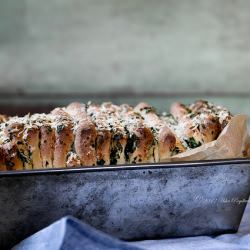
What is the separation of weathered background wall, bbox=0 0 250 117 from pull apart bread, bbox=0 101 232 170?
5.44 ft

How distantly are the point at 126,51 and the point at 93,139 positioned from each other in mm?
2058

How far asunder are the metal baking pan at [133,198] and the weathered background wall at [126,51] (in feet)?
6.26

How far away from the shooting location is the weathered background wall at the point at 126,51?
10.6ft

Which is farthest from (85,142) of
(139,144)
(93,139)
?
(139,144)

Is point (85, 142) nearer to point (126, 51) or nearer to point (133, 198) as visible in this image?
point (133, 198)

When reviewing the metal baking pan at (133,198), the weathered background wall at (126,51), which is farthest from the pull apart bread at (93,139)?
the weathered background wall at (126,51)

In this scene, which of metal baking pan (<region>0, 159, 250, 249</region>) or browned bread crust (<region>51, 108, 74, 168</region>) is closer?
metal baking pan (<region>0, 159, 250, 249</region>)

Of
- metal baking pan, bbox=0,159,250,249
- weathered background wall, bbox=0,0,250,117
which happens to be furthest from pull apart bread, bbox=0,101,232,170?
weathered background wall, bbox=0,0,250,117

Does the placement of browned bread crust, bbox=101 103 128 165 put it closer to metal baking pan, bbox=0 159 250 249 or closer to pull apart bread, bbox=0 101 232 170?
pull apart bread, bbox=0 101 232 170

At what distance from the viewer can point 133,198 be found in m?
1.21

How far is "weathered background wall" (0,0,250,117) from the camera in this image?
3.22 m

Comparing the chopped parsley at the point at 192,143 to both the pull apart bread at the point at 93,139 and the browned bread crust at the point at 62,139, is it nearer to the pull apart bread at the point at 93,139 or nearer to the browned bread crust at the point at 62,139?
the pull apart bread at the point at 93,139

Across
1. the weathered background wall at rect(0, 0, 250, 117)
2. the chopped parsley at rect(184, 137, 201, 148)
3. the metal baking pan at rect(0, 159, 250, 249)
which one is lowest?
the metal baking pan at rect(0, 159, 250, 249)

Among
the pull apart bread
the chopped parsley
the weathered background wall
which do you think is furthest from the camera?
the weathered background wall
